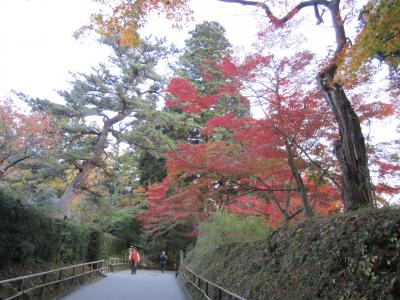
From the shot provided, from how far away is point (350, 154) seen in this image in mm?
7410

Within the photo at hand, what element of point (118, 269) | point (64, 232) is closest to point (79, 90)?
point (64, 232)

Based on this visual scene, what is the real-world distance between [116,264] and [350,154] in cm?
2282

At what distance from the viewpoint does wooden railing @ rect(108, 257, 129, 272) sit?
25.1 metres

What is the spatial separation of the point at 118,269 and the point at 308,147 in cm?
2092

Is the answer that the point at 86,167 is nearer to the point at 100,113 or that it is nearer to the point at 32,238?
the point at 100,113

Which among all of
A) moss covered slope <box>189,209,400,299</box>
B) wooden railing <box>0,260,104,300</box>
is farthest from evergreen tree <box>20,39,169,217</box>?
moss covered slope <box>189,209,400,299</box>

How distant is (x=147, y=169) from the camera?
31.5 m

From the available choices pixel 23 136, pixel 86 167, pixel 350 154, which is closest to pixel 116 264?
pixel 86 167

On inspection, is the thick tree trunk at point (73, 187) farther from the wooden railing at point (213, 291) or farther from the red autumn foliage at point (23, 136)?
the wooden railing at point (213, 291)

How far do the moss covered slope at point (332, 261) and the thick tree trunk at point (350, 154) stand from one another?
1.33m

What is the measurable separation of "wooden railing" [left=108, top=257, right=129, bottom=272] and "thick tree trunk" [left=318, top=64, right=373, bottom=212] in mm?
20610

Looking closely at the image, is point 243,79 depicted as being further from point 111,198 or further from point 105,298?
point 111,198

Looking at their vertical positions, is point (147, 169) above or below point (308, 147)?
above

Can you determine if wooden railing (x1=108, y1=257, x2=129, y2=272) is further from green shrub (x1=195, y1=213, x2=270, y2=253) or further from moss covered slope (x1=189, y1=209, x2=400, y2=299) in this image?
moss covered slope (x1=189, y1=209, x2=400, y2=299)
